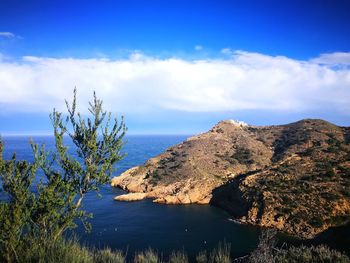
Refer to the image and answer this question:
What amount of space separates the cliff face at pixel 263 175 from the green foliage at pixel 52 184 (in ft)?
122

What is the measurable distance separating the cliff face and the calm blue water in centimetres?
382

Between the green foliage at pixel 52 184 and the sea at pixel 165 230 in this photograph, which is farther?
the sea at pixel 165 230

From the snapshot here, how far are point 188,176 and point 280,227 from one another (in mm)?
29945

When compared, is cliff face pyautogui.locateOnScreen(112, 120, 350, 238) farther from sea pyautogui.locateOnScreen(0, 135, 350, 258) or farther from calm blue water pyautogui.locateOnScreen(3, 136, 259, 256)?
calm blue water pyautogui.locateOnScreen(3, 136, 259, 256)

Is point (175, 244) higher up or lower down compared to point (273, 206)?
lower down

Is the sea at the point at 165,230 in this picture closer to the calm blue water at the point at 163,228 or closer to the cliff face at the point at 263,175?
the calm blue water at the point at 163,228

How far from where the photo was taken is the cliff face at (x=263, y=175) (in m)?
49.9

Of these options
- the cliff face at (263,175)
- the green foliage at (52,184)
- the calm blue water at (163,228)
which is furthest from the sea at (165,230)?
the green foliage at (52,184)

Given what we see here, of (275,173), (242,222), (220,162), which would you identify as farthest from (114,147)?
(220,162)

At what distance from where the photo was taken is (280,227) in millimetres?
48219

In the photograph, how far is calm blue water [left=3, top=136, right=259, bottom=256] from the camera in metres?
43.8

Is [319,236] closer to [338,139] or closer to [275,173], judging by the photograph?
[275,173]

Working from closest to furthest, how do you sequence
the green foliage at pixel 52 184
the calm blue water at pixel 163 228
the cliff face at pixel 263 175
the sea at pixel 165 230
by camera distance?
1. the green foliage at pixel 52 184
2. the sea at pixel 165 230
3. the calm blue water at pixel 163 228
4. the cliff face at pixel 263 175

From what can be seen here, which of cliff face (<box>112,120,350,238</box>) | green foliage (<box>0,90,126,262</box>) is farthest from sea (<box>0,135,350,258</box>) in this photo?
green foliage (<box>0,90,126,262</box>)
